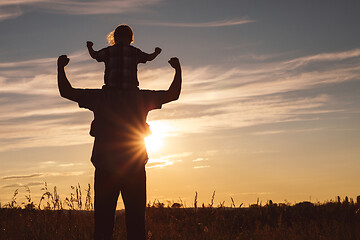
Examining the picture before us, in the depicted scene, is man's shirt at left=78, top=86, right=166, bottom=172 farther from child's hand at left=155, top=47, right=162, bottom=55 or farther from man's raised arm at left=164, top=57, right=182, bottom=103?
child's hand at left=155, top=47, right=162, bottom=55

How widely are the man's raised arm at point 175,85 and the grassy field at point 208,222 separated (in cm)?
280

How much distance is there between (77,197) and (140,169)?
427 cm

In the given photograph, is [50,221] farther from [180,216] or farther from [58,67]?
[58,67]

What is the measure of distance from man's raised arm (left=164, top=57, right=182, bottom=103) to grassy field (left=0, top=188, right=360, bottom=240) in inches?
110

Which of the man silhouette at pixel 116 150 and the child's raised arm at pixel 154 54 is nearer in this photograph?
the man silhouette at pixel 116 150

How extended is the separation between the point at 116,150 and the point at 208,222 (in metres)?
5.35

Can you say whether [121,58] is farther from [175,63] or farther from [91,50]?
[175,63]

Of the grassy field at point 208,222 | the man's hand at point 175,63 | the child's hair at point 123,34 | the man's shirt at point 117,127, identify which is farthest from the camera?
the grassy field at point 208,222

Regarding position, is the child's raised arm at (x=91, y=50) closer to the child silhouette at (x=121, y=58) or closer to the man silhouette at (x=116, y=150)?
the child silhouette at (x=121, y=58)

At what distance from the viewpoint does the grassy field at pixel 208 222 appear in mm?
7848

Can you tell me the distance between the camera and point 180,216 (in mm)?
10836

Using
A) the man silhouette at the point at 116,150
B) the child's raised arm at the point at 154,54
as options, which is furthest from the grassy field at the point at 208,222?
the child's raised arm at the point at 154,54

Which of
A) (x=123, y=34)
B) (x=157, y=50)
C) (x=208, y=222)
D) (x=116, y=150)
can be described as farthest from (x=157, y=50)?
(x=208, y=222)

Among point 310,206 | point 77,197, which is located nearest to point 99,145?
point 77,197
